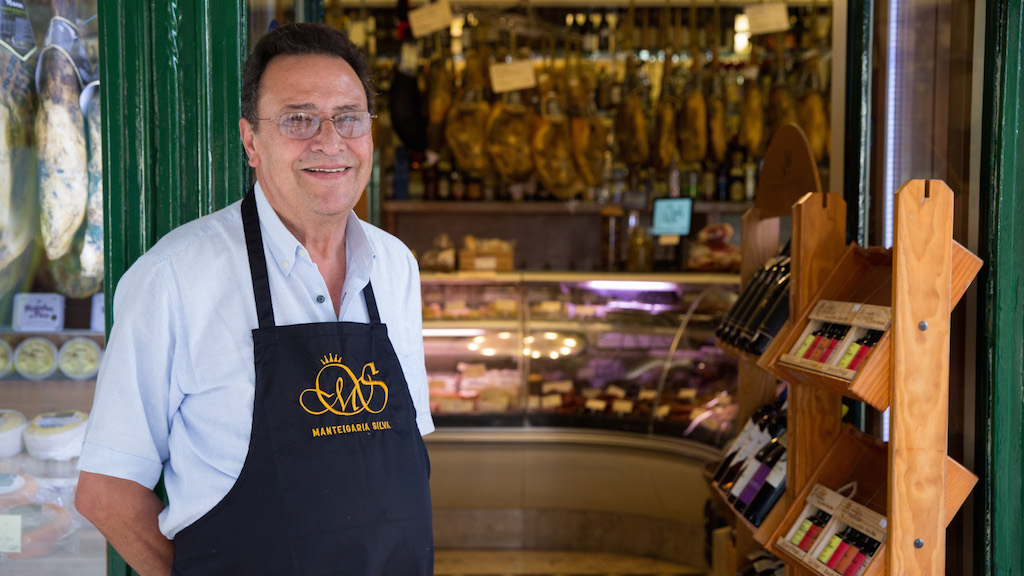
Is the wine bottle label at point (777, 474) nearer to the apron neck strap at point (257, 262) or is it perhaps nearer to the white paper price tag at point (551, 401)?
the apron neck strap at point (257, 262)

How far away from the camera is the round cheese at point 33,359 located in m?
2.09

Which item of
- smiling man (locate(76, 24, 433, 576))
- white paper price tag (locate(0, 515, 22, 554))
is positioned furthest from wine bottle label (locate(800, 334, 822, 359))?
white paper price tag (locate(0, 515, 22, 554))

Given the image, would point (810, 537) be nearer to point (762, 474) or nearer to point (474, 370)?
point (762, 474)

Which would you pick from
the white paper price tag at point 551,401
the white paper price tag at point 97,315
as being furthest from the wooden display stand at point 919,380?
the white paper price tag at point 551,401

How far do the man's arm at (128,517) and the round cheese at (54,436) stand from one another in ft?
2.24

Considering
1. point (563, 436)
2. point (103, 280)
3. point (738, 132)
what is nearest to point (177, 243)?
point (103, 280)

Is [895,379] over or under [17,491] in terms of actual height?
over

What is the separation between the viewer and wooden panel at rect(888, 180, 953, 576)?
170 cm

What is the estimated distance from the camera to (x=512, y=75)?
5.23m

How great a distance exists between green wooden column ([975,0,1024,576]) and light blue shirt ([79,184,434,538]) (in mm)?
1531

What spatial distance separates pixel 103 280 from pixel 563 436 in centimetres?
304

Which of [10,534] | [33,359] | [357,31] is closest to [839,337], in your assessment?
[33,359]

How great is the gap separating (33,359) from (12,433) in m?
0.18

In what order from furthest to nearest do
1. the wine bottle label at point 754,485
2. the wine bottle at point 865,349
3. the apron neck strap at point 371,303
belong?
the wine bottle label at point 754,485 < the wine bottle at point 865,349 < the apron neck strap at point 371,303
